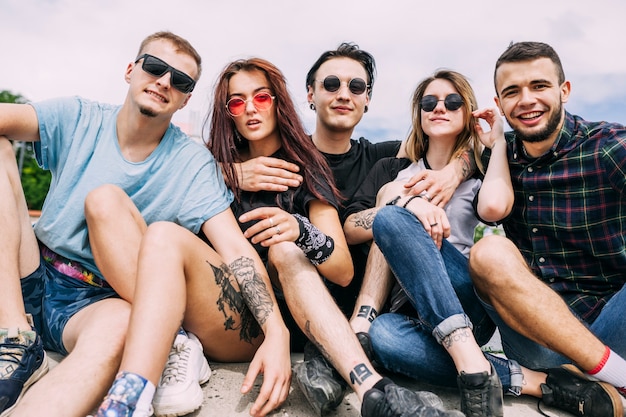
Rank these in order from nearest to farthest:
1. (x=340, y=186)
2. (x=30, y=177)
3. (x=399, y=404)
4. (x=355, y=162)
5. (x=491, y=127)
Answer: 1. (x=399, y=404)
2. (x=491, y=127)
3. (x=340, y=186)
4. (x=355, y=162)
5. (x=30, y=177)

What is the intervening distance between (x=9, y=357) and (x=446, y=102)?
3262 mm

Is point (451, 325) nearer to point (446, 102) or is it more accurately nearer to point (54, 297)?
point (446, 102)

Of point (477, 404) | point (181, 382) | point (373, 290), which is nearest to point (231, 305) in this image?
point (181, 382)

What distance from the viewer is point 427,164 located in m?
3.72

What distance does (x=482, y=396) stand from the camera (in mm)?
2139

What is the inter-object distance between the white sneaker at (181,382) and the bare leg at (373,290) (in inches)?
39.4

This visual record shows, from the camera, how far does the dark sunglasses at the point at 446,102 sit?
11.8 ft

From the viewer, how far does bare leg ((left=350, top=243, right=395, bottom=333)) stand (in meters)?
2.87

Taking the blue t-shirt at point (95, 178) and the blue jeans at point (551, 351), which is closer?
the blue jeans at point (551, 351)

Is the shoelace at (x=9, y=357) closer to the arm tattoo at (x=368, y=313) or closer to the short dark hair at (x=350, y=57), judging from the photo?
the arm tattoo at (x=368, y=313)

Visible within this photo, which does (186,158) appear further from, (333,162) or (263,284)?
(333,162)

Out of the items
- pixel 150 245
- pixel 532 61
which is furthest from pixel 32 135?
pixel 532 61

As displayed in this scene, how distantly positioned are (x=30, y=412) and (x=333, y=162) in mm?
2669

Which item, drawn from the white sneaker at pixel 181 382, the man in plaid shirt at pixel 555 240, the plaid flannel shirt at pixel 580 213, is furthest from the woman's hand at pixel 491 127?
the white sneaker at pixel 181 382
